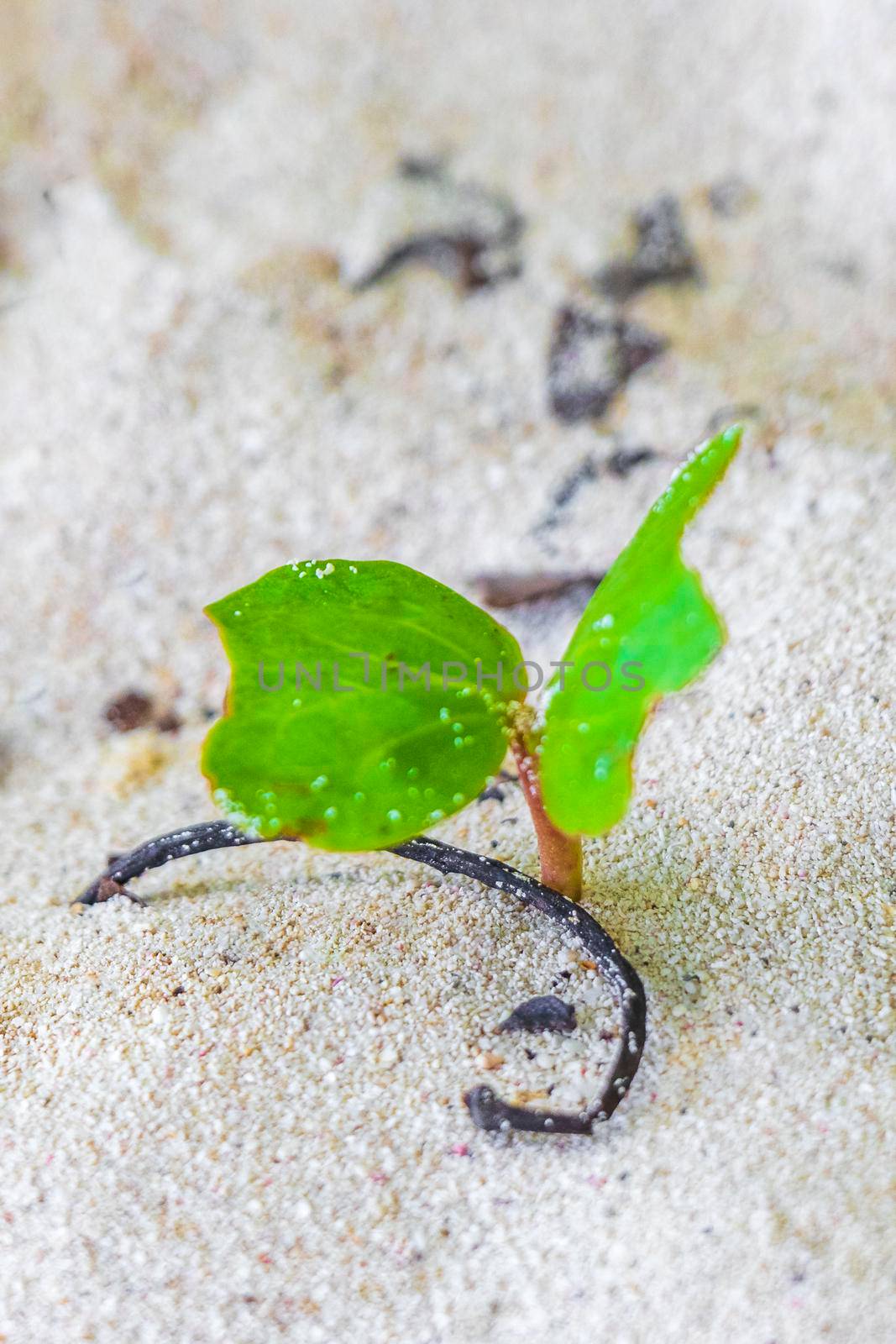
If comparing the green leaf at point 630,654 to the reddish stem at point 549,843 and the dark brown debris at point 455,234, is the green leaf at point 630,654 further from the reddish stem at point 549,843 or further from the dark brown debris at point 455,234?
the dark brown debris at point 455,234

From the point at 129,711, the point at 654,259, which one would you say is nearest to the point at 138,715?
the point at 129,711

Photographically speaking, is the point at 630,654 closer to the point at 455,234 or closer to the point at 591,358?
the point at 591,358

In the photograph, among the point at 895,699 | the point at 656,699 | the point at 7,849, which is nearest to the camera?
the point at 656,699

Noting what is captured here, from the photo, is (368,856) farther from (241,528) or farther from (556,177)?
(556,177)

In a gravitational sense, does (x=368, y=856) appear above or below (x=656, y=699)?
below

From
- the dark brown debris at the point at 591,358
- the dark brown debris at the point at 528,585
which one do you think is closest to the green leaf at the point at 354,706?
the dark brown debris at the point at 528,585

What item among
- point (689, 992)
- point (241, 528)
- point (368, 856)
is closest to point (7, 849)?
point (368, 856)
